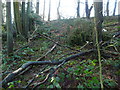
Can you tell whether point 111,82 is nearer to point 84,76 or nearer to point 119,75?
point 119,75

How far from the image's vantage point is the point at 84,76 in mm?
2463

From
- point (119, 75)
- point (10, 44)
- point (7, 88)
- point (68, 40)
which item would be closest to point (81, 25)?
point (68, 40)

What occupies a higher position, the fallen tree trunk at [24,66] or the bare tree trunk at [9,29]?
the bare tree trunk at [9,29]

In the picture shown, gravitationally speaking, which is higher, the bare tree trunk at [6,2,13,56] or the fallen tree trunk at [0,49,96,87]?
the bare tree trunk at [6,2,13,56]

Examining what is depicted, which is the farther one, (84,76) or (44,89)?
(84,76)

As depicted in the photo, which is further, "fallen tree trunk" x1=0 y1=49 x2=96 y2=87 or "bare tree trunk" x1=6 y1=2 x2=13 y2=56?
"bare tree trunk" x1=6 y1=2 x2=13 y2=56

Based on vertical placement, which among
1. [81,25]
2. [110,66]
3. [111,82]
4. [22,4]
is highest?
[22,4]

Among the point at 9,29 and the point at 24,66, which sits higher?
the point at 9,29

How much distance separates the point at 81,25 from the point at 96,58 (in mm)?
2489

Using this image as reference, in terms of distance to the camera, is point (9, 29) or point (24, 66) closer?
point (24, 66)

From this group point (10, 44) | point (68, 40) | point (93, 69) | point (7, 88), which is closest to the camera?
point (7, 88)

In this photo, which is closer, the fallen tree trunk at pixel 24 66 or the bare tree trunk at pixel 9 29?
the fallen tree trunk at pixel 24 66

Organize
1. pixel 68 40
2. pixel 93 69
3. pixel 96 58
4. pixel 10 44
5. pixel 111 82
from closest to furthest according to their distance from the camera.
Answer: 1. pixel 111 82
2. pixel 93 69
3. pixel 96 58
4. pixel 10 44
5. pixel 68 40

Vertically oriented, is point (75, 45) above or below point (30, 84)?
above
